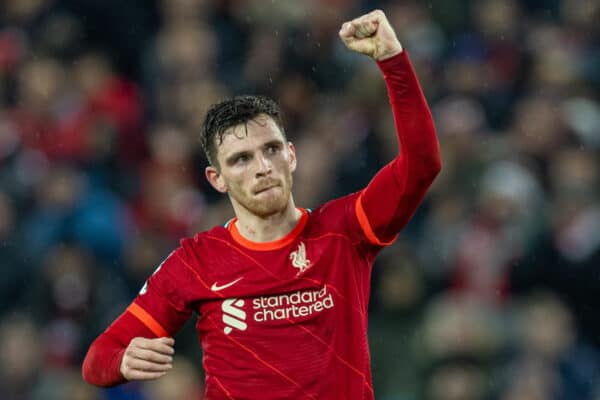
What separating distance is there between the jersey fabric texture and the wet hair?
366 millimetres

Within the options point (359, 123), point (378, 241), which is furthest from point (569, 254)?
point (378, 241)

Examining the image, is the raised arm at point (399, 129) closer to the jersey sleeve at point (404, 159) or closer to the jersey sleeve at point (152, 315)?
the jersey sleeve at point (404, 159)

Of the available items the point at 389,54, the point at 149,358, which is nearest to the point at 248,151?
the point at 389,54

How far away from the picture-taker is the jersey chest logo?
4.31 m

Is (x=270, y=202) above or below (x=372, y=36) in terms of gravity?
below

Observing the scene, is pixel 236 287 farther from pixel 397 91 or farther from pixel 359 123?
pixel 359 123

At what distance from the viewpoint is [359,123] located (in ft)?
26.9

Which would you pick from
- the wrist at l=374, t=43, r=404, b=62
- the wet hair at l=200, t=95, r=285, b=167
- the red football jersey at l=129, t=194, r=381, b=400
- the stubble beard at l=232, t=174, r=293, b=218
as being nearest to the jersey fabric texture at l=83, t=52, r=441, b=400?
the red football jersey at l=129, t=194, r=381, b=400

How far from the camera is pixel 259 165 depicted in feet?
14.1

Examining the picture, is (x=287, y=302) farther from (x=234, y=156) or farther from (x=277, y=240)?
(x=234, y=156)

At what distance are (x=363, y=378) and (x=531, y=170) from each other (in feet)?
12.3

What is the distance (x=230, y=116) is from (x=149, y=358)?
3.17 ft

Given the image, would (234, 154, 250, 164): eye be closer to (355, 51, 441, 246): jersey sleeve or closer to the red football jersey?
the red football jersey

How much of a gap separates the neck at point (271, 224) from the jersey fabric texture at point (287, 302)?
0.08 feet
